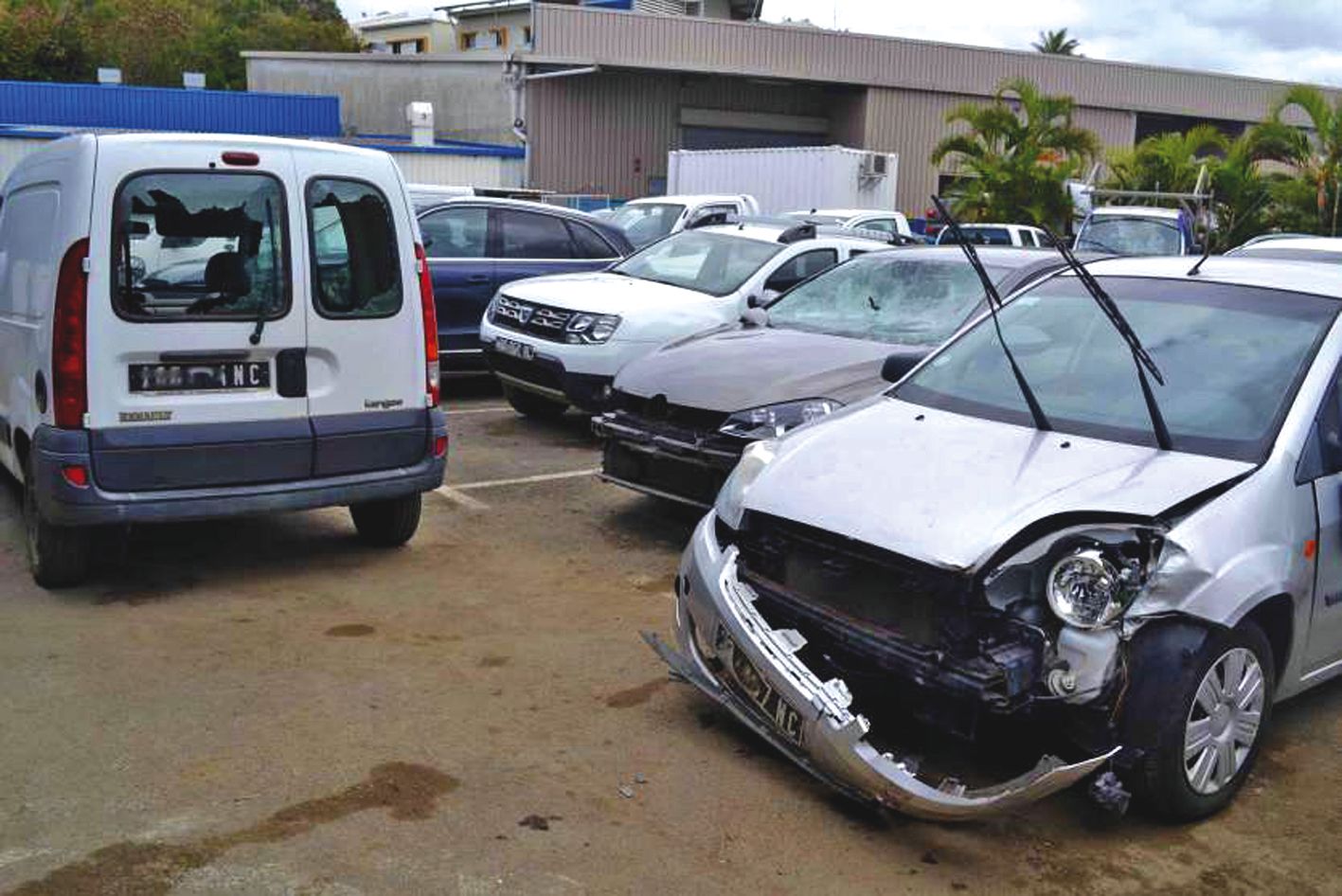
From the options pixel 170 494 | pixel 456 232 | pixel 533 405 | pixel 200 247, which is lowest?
pixel 533 405

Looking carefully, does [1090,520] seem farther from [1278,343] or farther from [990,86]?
[990,86]

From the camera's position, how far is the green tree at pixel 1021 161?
23875 mm

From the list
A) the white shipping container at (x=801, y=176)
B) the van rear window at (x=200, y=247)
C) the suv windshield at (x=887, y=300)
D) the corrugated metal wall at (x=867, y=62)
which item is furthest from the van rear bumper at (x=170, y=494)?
the corrugated metal wall at (x=867, y=62)

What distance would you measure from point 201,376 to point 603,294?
14.2ft

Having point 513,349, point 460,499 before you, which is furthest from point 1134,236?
point 460,499

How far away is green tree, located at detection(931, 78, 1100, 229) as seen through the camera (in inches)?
940

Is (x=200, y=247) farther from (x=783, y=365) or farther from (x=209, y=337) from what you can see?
(x=783, y=365)

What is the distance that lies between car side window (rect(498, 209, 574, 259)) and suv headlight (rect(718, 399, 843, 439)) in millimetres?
5361

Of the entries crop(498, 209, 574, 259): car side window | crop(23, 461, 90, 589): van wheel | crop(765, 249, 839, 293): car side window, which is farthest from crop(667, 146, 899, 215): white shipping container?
crop(23, 461, 90, 589): van wheel

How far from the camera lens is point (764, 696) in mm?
4199

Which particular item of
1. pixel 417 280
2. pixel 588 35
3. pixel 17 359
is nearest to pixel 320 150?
pixel 417 280

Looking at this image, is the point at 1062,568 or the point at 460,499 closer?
the point at 1062,568

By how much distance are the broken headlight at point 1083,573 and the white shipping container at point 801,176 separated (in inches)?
752

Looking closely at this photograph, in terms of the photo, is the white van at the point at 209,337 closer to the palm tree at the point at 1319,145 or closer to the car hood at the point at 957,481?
the car hood at the point at 957,481
